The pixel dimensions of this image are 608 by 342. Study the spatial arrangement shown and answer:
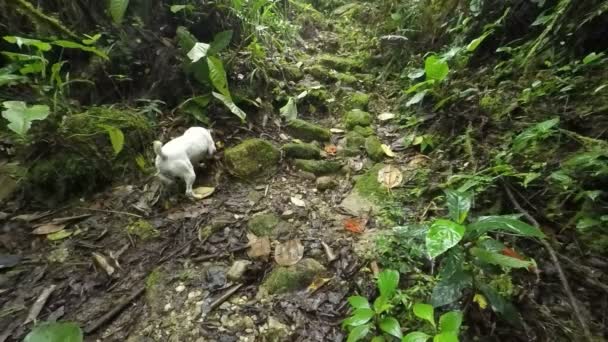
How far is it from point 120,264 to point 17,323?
48cm

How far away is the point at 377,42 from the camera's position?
4480 mm

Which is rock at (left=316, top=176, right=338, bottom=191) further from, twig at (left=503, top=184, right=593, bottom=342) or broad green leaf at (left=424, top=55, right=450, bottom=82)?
broad green leaf at (left=424, top=55, right=450, bottom=82)

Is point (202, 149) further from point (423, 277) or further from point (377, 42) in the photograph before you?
point (377, 42)

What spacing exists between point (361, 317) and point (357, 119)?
2.26 m

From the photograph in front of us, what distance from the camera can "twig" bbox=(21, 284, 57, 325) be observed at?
1.54 metres

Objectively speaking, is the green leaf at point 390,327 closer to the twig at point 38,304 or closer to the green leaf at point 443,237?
the green leaf at point 443,237

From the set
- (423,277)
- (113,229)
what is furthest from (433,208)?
(113,229)

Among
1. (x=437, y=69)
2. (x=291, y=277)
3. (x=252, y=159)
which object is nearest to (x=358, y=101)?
(x=437, y=69)

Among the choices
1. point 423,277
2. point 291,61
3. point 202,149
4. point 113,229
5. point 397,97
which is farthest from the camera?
point 291,61

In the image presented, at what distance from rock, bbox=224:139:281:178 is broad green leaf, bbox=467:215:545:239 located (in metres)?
1.69

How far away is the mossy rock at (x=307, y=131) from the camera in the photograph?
3084 millimetres

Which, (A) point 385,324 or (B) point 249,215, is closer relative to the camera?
(A) point 385,324

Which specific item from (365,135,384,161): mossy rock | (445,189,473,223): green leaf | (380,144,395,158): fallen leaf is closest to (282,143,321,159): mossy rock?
(365,135,384,161): mossy rock

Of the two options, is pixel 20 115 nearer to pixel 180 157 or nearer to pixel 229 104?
pixel 180 157
